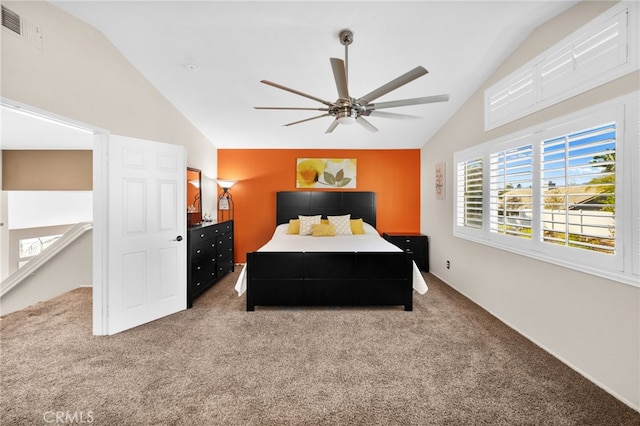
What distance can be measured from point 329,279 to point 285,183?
263 centimetres

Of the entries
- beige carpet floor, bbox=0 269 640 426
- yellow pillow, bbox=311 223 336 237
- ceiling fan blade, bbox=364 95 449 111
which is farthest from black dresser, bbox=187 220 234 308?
ceiling fan blade, bbox=364 95 449 111

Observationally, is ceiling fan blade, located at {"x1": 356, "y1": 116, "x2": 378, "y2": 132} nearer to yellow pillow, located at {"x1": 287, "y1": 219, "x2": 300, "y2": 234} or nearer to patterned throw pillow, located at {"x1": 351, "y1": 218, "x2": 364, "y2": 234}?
patterned throw pillow, located at {"x1": 351, "y1": 218, "x2": 364, "y2": 234}

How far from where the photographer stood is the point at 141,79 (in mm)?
2807

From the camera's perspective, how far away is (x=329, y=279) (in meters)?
2.93

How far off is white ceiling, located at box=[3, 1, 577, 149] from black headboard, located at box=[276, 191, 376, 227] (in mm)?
1882

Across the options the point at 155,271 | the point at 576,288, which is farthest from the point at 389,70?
the point at 155,271

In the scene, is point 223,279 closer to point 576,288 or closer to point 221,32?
point 221,32

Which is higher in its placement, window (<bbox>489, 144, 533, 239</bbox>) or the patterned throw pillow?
window (<bbox>489, 144, 533, 239</bbox>)

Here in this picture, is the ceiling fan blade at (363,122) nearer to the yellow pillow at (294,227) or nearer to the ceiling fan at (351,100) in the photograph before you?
the ceiling fan at (351,100)

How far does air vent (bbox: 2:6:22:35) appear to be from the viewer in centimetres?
166

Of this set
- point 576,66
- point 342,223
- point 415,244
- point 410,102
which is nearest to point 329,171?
point 342,223

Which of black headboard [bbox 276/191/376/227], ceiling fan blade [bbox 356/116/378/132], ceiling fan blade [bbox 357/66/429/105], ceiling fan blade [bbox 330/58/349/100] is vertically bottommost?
black headboard [bbox 276/191/376/227]

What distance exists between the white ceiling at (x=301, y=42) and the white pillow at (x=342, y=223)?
6.63 ft

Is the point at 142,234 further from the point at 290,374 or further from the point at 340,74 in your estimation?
the point at 340,74
